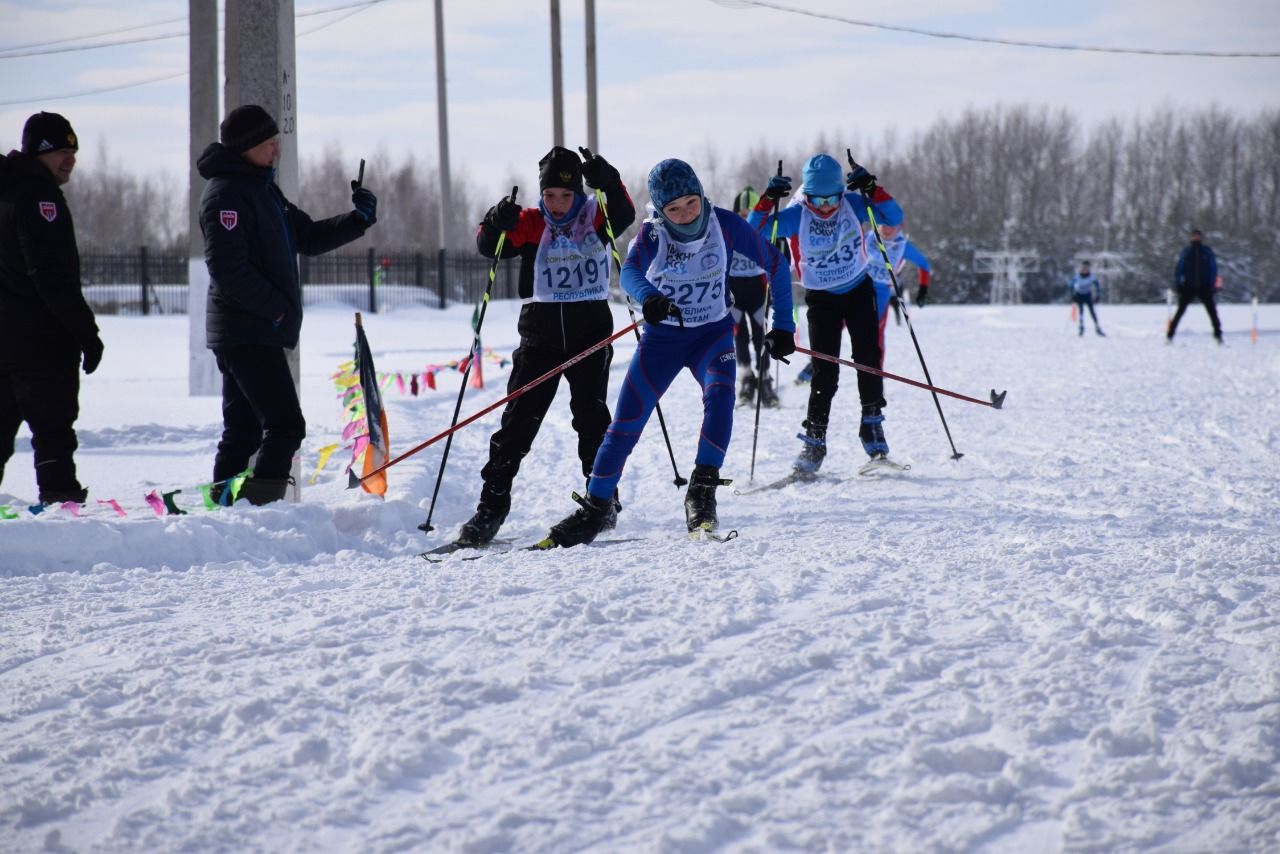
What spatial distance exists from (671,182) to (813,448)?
2.49m

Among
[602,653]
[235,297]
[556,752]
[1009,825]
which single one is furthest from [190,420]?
[1009,825]

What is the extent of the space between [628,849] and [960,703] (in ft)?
3.64

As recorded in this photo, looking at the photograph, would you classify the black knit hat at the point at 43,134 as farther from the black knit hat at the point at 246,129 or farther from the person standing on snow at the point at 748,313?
the person standing on snow at the point at 748,313

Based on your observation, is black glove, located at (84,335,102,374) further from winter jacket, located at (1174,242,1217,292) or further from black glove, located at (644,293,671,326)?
winter jacket, located at (1174,242,1217,292)

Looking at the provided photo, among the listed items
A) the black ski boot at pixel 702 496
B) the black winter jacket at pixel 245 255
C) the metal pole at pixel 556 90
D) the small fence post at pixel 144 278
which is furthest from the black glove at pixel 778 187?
the small fence post at pixel 144 278

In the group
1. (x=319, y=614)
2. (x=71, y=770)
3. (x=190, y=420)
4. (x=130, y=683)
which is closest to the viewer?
(x=71, y=770)

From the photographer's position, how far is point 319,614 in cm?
408

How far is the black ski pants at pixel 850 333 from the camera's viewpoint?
7340 mm

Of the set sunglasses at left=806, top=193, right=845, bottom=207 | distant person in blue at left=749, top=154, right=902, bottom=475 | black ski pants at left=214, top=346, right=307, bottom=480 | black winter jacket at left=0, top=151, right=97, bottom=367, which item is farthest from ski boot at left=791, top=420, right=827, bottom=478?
black winter jacket at left=0, top=151, right=97, bottom=367

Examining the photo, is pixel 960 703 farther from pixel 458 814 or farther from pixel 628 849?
pixel 458 814

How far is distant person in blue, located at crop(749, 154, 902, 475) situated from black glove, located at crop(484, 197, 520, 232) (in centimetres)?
220

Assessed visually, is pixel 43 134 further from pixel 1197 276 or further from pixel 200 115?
pixel 1197 276

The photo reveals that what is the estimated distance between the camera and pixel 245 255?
5.33m

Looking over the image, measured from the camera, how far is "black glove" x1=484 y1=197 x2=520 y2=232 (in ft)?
18.0
